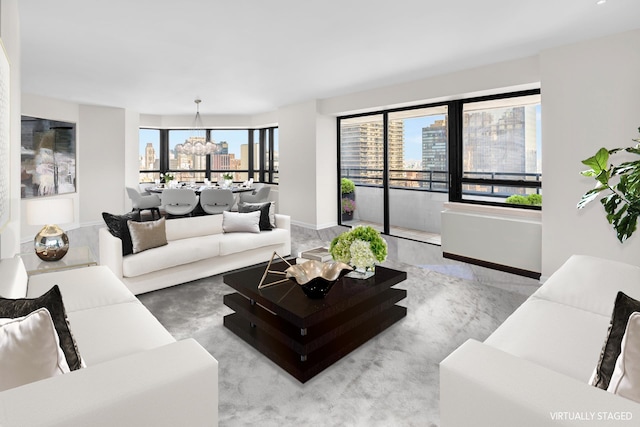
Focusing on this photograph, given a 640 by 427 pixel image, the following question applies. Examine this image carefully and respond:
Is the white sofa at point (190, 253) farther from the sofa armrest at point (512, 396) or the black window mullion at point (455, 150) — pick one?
the sofa armrest at point (512, 396)

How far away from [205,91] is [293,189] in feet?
8.24

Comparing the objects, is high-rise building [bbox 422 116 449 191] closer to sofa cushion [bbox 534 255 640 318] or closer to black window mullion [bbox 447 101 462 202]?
black window mullion [bbox 447 101 462 202]

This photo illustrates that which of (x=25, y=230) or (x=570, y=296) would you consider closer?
(x=570, y=296)

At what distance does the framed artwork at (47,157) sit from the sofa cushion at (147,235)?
3.85 meters

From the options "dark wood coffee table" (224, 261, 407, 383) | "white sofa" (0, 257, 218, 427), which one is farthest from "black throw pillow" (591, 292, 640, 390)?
"dark wood coffee table" (224, 261, 407, 383)

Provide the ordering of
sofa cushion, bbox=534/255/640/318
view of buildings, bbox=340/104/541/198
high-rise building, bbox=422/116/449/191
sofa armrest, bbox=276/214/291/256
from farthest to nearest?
high-rise building, bbox=422/116/449/191
sofa armrest, bbox=276/214/291/256
view of buildings, bbox=340/104/541/198
sofa cushion, bbox=534/255/640/318

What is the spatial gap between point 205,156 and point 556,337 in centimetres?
924

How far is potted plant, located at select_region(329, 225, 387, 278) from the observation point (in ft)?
9.11

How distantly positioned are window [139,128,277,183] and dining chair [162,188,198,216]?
2.54 metres

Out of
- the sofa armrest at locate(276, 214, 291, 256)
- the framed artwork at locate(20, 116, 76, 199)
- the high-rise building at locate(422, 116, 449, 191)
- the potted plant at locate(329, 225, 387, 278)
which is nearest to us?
the potted plant at locate(329, 225, 387, 278)

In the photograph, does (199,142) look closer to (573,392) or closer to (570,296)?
(570,296)

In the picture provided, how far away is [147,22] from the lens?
Answer: 3.25 metres

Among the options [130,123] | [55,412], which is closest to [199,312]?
[55,412]

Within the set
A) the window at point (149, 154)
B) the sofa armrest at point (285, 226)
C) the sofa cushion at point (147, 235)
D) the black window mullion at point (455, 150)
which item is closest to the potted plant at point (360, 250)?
the sofa cushion at point (147, 235)
